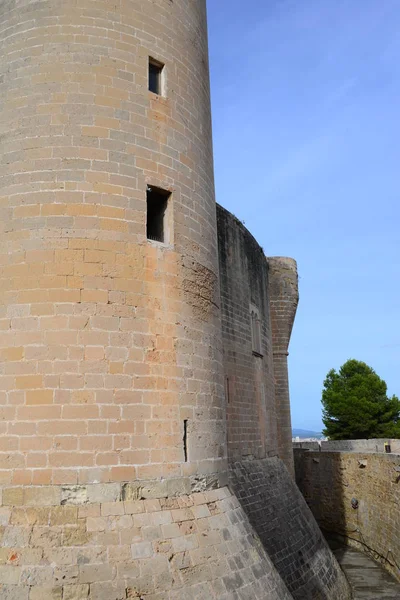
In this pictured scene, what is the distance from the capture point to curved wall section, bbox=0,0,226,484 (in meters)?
5.30

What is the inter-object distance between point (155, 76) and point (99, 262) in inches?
113

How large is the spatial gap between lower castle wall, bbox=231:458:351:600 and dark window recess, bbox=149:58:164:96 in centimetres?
691

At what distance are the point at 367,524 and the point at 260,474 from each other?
7990mm

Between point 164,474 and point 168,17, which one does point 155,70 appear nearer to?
point 168,17

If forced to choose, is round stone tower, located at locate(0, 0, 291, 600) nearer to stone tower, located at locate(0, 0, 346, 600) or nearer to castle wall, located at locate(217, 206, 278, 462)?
stone tower, located at locate(0, 0, 346, 600)

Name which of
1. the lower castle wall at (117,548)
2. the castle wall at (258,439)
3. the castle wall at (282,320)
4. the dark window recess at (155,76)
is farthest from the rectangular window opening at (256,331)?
the lower castle wall at (117,548)

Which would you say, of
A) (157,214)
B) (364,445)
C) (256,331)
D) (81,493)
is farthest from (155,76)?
(364,445)

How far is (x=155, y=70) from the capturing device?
707cm

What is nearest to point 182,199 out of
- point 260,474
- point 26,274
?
point 26,274

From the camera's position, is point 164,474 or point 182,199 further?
point 182,199

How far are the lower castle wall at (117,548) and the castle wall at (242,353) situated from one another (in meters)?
5.18

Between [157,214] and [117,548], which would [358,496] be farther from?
[117,548]

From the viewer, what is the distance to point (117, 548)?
4859 mm

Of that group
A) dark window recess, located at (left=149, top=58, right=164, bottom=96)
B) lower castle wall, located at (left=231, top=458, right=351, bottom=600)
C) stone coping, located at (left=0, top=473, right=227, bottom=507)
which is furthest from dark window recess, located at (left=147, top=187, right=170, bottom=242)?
lower castle wall, located at (left=231, top=458, right=351, bottom=600)
